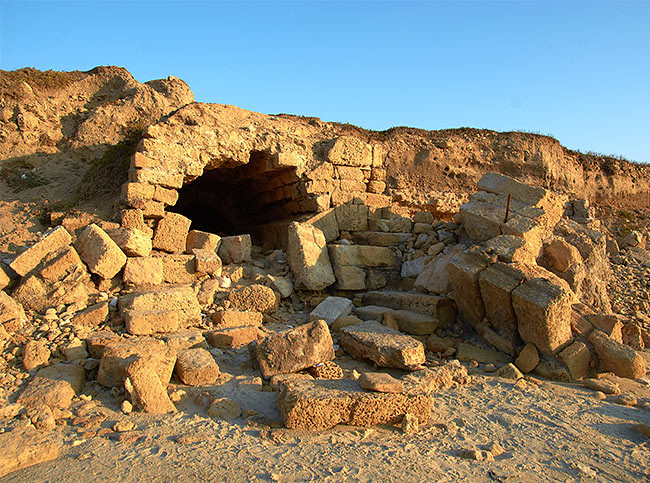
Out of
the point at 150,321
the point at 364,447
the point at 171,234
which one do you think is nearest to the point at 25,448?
the point at 150,321

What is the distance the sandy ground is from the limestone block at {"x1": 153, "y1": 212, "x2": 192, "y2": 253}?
10.0 feet

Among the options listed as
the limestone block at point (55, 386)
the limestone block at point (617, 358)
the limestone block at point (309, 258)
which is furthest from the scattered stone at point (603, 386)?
the limestone block at point (55, 386)

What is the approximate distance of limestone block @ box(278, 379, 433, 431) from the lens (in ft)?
11.5

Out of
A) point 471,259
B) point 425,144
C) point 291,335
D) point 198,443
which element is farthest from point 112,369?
point 425,144

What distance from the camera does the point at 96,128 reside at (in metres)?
9.58

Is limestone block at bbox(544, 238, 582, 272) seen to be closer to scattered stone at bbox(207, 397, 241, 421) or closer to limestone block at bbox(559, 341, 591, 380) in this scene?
limestone block at bbox(559, 341, 591, 380)

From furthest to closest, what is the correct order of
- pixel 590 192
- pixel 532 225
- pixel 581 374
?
pixel 590 192
pixel 532 225
pixel 581 374

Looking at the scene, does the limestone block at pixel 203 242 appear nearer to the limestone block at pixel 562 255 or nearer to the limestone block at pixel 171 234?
the limestone block at pixel 171 234

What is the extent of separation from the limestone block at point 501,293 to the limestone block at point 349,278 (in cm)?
214

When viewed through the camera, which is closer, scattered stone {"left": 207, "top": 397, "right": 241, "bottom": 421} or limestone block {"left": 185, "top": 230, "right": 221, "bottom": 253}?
scattered stone {"left": 207, "top": 397, "right": 241, "bottom": 421}

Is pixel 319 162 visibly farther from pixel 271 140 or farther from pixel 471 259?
pixel 471 259

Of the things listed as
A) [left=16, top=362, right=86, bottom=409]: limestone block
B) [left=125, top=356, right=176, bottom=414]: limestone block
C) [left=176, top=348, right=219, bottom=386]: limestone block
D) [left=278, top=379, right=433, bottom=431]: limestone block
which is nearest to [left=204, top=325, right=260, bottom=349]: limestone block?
[left=176, top=348, right=219, bottom=386]: limestone block

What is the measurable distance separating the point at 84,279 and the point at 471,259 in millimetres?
4917

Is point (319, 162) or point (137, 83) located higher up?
point (137, 83)
